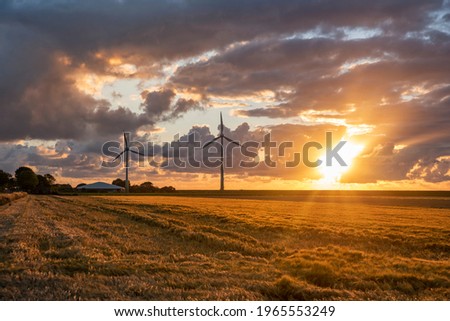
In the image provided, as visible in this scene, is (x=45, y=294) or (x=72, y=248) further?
(x=72, y=248)

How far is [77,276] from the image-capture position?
49.5 feet

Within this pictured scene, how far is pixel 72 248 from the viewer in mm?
21047

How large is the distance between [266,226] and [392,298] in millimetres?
21323

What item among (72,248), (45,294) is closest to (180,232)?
(72,248)

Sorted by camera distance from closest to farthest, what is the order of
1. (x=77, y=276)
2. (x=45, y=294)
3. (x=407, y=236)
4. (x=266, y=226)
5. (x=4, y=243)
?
(x=45, y=294), (x=77, y=276), (x=4, y=243), (x=407, y=236), (x=266, y=226)

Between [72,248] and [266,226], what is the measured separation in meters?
17.2

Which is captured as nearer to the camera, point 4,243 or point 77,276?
point 77,276

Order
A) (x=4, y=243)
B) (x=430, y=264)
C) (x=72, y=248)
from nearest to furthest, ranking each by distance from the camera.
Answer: (x=430, y=264) < (x=72, y=248) < (x=4, y=243)
